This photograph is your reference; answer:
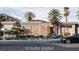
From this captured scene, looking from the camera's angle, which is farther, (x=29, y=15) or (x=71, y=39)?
(x=71, y=39)

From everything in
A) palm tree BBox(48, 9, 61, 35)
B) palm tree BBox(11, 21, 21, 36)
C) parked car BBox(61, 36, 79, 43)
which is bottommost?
parked car BBox(61, 36, 79, 43)

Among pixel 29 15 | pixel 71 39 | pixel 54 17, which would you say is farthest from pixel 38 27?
pixel 71 39

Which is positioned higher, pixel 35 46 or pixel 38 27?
pixel 38 27

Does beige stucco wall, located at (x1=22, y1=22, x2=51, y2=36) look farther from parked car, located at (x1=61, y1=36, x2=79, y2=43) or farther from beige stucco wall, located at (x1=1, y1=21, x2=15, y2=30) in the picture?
parked car, located at (x1=61, y1=36, x2=79, y2=43)

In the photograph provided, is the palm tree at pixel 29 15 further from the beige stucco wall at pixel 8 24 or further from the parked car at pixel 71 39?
the parked car at pixel 71 39

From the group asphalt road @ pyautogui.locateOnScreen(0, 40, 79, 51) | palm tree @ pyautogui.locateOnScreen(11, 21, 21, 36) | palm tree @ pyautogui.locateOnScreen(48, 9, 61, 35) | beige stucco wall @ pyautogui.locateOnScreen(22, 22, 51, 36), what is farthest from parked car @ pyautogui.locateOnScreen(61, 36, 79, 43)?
palm tree @ pyautogui.locateOnScreen(11, 21, 21, 36)

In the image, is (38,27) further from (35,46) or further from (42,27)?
(35,46)
